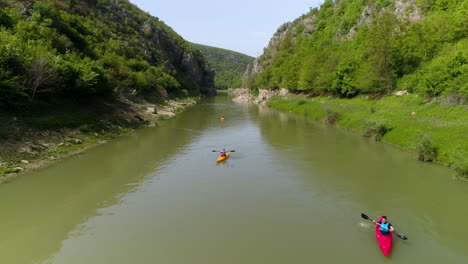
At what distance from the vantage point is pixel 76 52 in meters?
72.2

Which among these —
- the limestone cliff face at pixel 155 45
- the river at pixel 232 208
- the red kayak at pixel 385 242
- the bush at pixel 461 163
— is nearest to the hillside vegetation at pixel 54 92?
the river at pixel 232 208

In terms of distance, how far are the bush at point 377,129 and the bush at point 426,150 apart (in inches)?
413

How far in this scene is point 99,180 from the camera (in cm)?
2873

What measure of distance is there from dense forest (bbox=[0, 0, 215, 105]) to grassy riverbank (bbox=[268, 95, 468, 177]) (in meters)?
46.4

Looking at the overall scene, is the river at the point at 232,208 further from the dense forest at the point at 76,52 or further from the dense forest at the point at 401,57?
the dense forest at the point at 401,57

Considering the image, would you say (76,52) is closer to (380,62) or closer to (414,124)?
(380,62)

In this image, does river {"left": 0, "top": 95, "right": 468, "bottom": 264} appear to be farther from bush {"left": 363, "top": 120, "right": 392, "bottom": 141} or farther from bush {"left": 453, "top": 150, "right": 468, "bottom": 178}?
bush {"left": 363, "top": 120, "right": 392, "bottom": 141}

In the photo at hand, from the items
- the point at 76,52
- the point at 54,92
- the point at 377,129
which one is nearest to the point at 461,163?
the point at 377,129

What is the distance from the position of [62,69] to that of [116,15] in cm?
11315

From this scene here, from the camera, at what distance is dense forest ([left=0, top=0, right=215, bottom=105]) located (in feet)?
132

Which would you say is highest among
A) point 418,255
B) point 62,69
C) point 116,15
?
point 116,15

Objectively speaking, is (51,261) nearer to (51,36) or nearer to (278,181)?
(278,181)

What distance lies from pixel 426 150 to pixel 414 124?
9084mm

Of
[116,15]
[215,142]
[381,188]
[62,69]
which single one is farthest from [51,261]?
[116,15]
